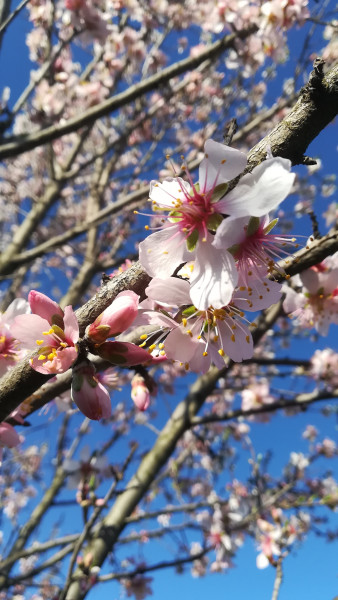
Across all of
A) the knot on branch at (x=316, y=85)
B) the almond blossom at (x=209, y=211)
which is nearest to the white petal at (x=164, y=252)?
the almond blossom at (x=209, y=211)

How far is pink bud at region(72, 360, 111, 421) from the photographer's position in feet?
2.69

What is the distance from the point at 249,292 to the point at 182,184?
296mm

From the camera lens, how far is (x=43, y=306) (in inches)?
33.5

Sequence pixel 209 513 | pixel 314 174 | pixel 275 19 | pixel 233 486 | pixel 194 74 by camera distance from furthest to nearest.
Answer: pixel 233 486 → pixel 314 174 → pixel 209 513 → pixel 194 74 → pixel 275 19

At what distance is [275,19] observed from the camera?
311 centimetres

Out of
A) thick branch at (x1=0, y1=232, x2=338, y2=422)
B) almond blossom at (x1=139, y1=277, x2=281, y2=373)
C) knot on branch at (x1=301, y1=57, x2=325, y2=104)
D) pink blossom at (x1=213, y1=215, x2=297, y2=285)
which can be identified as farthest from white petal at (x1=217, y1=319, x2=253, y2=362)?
knot on branch at (x1=301, y1=57, x2=325, y2=104)

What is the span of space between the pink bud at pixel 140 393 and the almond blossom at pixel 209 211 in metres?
0.49

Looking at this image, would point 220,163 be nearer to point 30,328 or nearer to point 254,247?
point 254,247

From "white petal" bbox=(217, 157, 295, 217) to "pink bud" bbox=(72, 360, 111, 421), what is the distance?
1.44 ft

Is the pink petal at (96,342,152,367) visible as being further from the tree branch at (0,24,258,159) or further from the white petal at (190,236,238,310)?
the tree branch at (0,24,258,159)

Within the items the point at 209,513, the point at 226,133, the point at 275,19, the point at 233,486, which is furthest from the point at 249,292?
the point at 233,486

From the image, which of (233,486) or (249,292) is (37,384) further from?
(233,486)

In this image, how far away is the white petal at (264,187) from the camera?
29.4 inches

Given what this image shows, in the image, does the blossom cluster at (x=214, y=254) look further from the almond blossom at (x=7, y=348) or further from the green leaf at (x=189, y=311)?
the almond blossom at (x=7, y=348)
